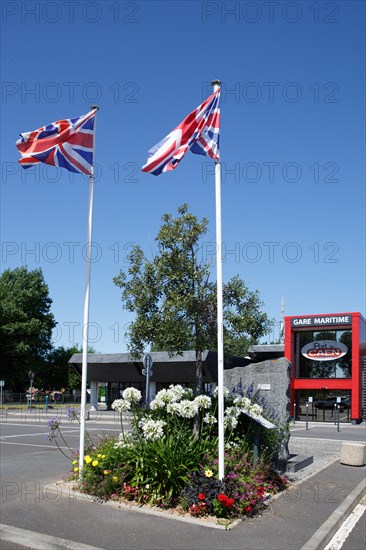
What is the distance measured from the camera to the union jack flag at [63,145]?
9.34 meters

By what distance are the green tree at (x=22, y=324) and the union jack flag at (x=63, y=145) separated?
57.3 metres

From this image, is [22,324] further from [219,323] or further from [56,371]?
[219,323]

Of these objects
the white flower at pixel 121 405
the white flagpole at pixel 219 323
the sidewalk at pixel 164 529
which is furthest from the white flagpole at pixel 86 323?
the white flagpole at pixel 219 323

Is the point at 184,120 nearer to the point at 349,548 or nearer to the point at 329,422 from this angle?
the point at 349,548

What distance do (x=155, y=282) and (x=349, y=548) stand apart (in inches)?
241

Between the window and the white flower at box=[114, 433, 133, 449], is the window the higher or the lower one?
the higher one

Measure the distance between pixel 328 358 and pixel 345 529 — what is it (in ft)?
95.5

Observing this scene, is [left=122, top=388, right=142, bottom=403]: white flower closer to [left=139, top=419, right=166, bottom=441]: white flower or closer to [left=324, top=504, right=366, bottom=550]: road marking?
[left=139, top=419, right=166, bottom=441]: white flower

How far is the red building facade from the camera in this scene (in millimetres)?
34781

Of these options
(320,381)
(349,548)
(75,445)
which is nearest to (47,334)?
(320,381)

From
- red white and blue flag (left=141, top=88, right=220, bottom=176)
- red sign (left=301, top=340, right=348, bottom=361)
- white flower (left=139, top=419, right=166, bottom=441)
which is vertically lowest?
white flower (left=139, top=419, right=166, bottom=441)

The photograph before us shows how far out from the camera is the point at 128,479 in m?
8.63

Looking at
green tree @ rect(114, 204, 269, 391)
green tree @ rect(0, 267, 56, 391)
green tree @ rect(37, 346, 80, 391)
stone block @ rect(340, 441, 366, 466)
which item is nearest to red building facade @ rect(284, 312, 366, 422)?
stone block @ rect(340, 441, 366, 466)

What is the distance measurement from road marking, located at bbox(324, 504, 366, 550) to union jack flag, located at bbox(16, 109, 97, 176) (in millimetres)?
7012
